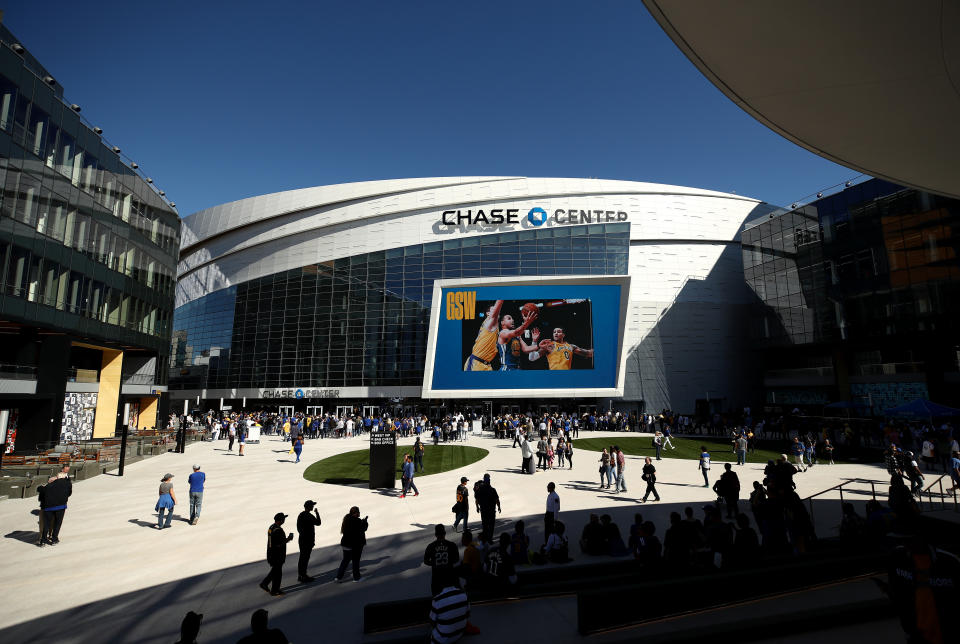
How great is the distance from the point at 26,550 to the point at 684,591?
556 inches

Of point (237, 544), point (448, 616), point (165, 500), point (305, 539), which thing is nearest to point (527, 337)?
point (165, 500)

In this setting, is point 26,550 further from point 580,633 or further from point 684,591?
point 684,591

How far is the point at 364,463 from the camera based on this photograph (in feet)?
78.3

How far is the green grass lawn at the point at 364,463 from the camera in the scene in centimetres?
2003

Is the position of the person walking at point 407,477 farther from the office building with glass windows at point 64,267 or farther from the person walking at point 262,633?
the office building with glass windows at point 64,267

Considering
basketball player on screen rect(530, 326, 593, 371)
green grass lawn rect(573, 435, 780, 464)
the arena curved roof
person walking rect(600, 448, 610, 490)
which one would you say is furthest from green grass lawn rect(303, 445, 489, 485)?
the arena curved roof

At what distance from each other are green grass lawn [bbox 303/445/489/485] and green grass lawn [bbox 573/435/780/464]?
7207 millimetres

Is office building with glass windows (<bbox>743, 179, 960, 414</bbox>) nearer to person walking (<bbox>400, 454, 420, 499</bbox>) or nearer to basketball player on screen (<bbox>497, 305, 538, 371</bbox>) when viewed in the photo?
basketball player on screen (<bbox>497, 305, 538, 371</bbox>)

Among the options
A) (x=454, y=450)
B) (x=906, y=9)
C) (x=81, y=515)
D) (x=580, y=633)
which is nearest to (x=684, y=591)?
(x=580, y=633)

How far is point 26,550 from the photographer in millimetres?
10758

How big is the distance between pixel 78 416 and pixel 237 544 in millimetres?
25146

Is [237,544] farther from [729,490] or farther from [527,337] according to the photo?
[527,337]

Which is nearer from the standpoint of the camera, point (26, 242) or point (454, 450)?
point (26, 242)

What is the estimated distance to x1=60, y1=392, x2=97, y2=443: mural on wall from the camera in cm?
2705
